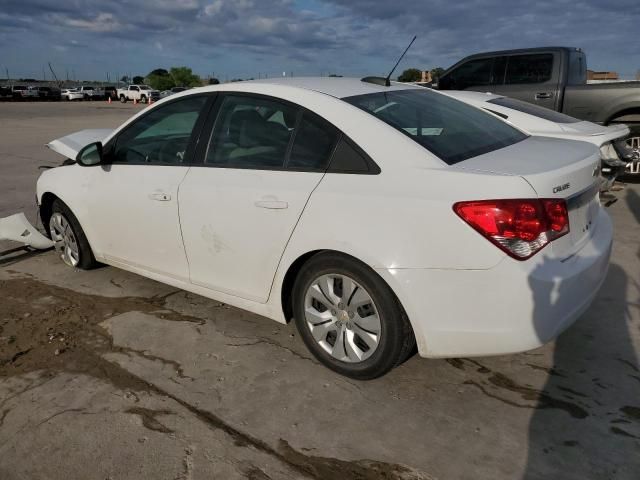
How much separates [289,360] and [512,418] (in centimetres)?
131

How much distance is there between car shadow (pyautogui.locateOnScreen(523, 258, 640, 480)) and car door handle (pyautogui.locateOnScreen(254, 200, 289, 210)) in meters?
1.36

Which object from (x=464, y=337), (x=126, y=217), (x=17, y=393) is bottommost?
(x=17, y=393)

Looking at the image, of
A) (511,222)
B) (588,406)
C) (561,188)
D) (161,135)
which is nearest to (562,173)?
(561,188)

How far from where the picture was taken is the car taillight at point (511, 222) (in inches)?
97.9

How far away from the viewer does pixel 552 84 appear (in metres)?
8.15

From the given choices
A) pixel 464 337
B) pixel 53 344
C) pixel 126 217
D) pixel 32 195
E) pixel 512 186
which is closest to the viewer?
pixel 512 186

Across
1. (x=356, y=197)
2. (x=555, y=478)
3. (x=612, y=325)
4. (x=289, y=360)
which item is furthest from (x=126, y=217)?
(x=612, y=325)

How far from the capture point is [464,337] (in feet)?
8.75

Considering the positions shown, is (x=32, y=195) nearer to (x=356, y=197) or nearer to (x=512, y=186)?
(x=356, y=197)

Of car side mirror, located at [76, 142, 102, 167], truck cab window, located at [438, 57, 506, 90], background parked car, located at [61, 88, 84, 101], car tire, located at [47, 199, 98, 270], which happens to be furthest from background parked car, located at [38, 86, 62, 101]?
car side mirror, located at [76, 142, 102, 167]

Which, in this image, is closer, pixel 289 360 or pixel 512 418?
pixel 512 418

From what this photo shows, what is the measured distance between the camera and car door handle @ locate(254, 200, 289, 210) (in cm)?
305

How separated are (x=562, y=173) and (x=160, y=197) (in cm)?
248

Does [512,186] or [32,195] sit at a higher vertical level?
[512,186]
